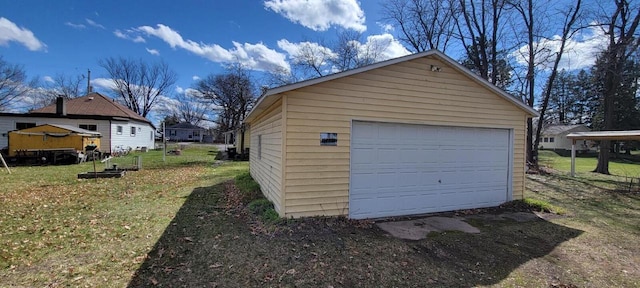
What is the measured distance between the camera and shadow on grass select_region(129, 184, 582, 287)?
11.4 ft

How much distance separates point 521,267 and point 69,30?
30518 mm

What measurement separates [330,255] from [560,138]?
4538 centimetres

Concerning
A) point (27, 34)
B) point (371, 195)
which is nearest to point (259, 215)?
point (371, 195)

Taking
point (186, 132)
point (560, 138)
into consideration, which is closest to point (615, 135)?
point (560, 138)

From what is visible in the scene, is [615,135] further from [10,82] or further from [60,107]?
[10,82]

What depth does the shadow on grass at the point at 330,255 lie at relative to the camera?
348 centimetres

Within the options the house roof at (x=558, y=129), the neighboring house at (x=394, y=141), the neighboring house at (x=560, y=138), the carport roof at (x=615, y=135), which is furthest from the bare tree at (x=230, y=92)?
the house roof at (x=558, y=129)

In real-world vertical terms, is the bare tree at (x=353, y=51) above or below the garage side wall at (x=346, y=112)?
above

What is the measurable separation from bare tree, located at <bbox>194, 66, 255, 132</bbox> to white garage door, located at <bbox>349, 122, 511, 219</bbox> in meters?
33.6

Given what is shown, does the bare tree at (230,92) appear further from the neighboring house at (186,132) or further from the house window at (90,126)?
the house window at (90,126)

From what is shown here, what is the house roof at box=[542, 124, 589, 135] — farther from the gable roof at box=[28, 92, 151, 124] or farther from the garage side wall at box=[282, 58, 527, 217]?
the gable roof at box=[28, 92, 151, 124]

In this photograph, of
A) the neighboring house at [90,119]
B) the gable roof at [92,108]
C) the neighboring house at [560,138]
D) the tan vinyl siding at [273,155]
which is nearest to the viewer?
the tan vinyl siding at [273,155]

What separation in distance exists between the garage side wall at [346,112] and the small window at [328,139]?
0.06 meters

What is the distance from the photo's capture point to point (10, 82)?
32.6m
